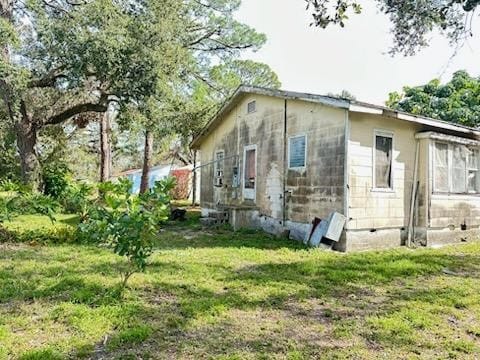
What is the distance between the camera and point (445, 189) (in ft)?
33.7

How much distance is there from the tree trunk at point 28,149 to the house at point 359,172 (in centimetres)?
931

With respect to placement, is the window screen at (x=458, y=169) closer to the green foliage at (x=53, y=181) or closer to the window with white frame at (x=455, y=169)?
the window with white frame at (x=455, y=169)

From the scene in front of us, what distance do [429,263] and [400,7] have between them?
4.72m

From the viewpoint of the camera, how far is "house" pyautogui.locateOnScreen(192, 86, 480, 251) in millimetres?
8945

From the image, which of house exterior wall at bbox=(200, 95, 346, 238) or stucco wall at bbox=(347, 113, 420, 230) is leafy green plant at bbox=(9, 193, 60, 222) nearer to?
house exterior wall at bbox=(200, 95, 346, 238)

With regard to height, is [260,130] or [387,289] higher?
[260,130]

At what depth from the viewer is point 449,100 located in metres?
21.6

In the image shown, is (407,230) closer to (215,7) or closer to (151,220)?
(151,220)

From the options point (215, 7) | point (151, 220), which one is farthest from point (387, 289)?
point (215, 7)

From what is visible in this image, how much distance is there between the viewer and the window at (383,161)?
9.30 meters

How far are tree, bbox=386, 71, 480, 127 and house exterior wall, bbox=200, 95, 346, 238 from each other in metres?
13.0

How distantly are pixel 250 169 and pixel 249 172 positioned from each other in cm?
11

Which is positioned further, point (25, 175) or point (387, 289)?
point (25, 175)

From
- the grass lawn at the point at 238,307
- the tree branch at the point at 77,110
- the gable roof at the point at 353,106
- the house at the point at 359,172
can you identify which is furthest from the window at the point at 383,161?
the tree branch at the point at 77,110
